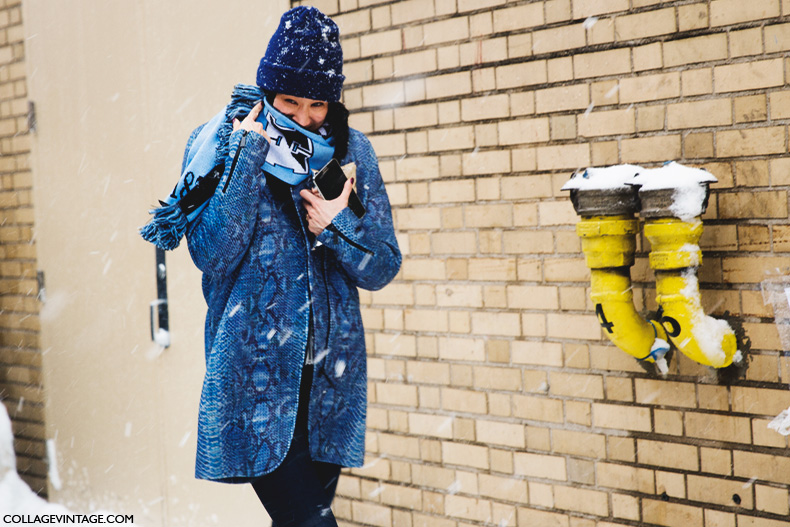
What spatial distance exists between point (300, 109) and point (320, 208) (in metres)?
0.35

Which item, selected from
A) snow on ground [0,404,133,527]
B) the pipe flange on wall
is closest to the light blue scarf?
the pipe flange on wall

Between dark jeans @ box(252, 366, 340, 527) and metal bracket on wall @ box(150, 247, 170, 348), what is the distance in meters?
2.48

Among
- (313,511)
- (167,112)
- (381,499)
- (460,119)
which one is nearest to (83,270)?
(167,112)

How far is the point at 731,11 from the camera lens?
2.88 meters

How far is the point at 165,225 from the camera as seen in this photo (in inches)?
97.7

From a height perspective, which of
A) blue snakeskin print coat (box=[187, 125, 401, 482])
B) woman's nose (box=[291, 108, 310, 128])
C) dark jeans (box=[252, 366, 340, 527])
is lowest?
dark jeans (box=[252, 366, 340, 527])

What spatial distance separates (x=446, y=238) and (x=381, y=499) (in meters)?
1.37

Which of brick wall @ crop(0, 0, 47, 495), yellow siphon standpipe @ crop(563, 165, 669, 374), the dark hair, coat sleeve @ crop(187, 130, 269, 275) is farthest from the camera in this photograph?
brick wall @ crop(0, 0, 47, 495)

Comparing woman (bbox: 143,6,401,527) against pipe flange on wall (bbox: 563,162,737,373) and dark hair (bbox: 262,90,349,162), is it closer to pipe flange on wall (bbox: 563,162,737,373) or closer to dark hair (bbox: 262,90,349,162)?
dark hair (bbox: 262,90,349,162)

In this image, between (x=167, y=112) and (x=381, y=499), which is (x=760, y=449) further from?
(x=167, y=112)

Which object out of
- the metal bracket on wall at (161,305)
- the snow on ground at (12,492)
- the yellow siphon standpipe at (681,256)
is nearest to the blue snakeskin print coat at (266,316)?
the yellow siphon standpipe at (681,256)

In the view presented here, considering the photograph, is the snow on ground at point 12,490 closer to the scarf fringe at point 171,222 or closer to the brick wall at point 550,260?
the brick wall at point 550,260

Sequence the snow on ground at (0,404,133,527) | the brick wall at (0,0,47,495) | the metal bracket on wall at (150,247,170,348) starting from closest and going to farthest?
the metal bracket on wall at (150,247,170,348)
the snow on ground at (0,404,133,527)
the brick wall at (0,0,47,495)

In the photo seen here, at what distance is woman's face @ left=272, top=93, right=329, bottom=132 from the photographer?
2.58m
